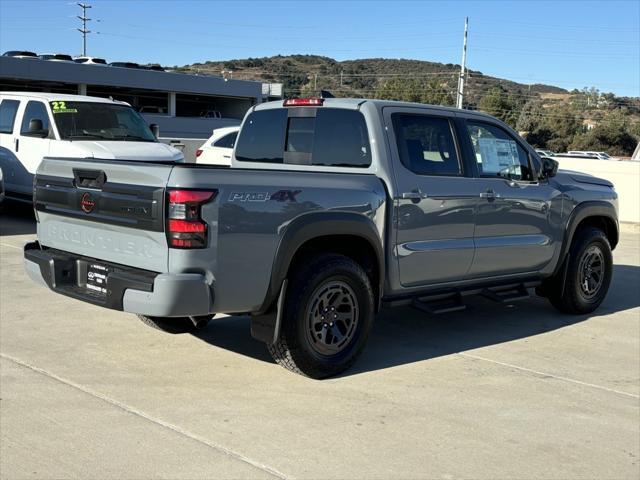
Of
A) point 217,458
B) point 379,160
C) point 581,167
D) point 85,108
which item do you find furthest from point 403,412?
point 581,167

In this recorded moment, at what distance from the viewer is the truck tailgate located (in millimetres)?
4801

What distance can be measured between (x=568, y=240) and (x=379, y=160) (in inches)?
108

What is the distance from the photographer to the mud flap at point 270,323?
525 centimetres

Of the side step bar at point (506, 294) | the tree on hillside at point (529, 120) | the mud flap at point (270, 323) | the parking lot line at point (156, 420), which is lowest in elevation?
the parking lot line at point (156, 420)

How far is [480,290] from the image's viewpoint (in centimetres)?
697

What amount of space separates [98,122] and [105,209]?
320 inches

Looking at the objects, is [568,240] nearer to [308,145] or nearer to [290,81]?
[308,145]

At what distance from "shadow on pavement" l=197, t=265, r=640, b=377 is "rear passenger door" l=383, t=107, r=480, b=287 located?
63cm

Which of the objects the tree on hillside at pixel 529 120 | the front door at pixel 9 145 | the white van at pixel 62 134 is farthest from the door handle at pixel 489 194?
the tree on hillside at pixel 529 120

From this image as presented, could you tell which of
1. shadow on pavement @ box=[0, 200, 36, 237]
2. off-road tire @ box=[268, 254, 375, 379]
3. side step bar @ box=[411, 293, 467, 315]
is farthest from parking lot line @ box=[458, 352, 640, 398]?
shadow on pavement @ box=[0, 200, 36, 237]

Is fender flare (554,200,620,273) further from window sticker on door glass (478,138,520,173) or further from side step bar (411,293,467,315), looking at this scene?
side step bar (411,293,467,315)

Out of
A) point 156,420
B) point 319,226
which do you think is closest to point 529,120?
point 319,226

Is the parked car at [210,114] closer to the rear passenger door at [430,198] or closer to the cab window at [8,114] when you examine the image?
the cab window at [8,114]

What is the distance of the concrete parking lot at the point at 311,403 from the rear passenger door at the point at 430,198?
77 cm
